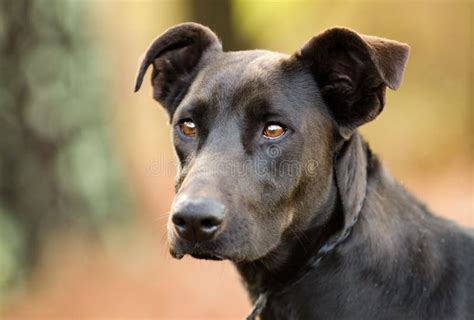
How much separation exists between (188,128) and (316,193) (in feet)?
2.63

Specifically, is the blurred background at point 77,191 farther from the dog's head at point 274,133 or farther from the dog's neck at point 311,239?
the dog's head at point 274,133

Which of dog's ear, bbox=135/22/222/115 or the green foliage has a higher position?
dog's ear, bbox=135/22/222/115

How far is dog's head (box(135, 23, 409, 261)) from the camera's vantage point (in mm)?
A: 3895

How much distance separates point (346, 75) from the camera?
4328mm

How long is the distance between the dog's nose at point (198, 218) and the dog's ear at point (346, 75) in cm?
97

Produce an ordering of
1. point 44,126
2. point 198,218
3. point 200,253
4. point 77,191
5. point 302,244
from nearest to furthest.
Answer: point 198,218 < point 200,253 < point 302,244 < point 44,126 < point 77,191

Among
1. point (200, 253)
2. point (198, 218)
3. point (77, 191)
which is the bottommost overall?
point (77, 191)

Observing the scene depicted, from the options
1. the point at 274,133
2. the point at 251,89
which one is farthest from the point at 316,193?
the point at 251,89

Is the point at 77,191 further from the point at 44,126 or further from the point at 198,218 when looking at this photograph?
the point at 198,218

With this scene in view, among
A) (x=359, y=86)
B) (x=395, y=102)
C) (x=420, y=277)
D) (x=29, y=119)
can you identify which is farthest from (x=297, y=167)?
(x=395, y=102)

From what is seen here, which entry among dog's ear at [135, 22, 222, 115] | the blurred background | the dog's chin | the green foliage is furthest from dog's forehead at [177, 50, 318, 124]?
the green foliage

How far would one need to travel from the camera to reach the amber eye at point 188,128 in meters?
4.31

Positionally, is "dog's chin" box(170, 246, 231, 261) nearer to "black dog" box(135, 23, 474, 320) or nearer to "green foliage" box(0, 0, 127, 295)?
"black dog" box(135, 23, 474, 320)

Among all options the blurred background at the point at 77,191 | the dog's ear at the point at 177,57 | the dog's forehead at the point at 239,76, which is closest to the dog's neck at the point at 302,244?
the dog's forehead at the point at 239,76
